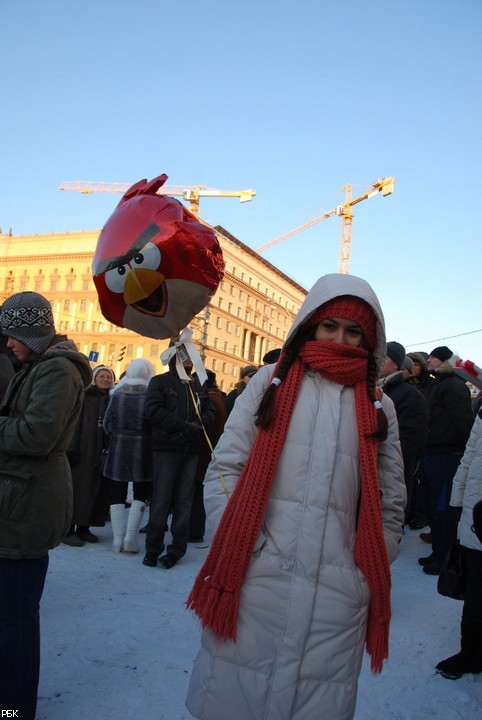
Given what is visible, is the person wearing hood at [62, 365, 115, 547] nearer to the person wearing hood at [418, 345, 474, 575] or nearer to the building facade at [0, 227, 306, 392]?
the person wearing hood at [418, 345, 474, 575]

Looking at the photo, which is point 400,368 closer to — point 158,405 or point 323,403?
point 158,405

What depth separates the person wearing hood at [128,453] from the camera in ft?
19.8

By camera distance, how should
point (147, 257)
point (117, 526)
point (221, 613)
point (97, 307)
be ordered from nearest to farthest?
point (221, 613) < point (147, 257) < point (117, 526) < point (97, 307)

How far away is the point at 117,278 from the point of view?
348 cm

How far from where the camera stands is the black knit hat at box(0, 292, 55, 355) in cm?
277

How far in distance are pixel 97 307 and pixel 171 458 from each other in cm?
4720

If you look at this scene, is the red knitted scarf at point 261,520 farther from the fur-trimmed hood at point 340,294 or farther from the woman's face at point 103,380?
the woman's face at point 103,380

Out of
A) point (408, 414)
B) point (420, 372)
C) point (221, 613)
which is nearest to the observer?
point (221, 613)

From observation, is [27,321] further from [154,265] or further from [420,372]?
[420,372]

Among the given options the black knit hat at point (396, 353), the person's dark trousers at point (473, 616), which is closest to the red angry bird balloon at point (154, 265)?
the person's dark trousers at point (473, 616)

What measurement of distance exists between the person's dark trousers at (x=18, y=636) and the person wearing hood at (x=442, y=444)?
169 inches

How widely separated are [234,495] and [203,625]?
18.5 inches

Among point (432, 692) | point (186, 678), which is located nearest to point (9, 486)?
point (186, 678)

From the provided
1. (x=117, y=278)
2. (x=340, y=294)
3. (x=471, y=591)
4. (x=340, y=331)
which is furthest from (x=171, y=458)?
(x=340, y=294)
